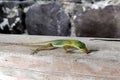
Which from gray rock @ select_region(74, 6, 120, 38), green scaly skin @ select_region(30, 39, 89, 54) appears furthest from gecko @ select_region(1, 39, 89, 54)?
gray rock @ select_region(74, 6, 120, 38)

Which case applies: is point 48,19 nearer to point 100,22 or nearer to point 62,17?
point 62,17

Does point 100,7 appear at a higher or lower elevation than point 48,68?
higher

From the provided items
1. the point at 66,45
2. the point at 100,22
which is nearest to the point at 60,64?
the point at 66,45

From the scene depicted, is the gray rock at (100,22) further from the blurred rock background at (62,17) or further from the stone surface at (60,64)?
the stone surface at (60,64)

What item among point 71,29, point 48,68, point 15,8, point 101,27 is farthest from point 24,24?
point 48,68

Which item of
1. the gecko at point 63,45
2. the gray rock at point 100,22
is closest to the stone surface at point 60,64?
the gecko at point 63,45

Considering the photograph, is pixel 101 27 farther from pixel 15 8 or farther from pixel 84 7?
pixel 15 8

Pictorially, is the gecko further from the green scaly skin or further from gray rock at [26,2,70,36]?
gray rock at [26,2,70,36]
